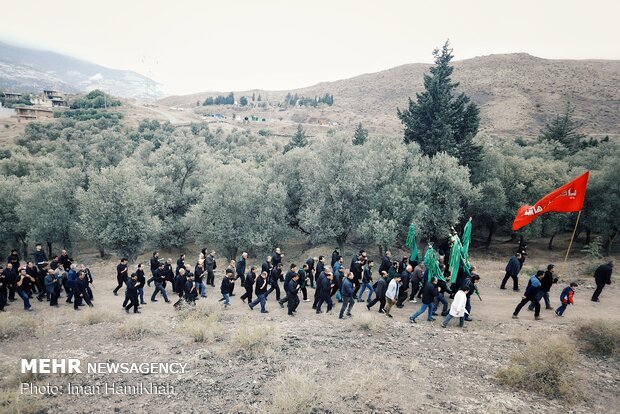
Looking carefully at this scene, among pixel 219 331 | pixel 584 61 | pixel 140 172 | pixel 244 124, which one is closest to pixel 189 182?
pixel 140 172

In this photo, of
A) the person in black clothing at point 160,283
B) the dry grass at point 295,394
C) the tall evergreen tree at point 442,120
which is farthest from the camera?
the tall evergreen tree at point 442,120

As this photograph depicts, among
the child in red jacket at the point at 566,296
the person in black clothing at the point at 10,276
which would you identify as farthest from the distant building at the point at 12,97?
the child in red jacket at the point at 566,296

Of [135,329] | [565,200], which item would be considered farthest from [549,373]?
[135,329]

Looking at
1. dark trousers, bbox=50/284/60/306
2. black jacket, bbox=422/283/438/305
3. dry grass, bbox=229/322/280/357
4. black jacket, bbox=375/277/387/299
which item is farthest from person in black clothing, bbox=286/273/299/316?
dark trousers, bbox=50/284/60/306

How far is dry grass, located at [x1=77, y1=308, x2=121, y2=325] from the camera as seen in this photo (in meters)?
12.4

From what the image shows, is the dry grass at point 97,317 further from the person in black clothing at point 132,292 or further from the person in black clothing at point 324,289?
the person in black clothing at point 324,289

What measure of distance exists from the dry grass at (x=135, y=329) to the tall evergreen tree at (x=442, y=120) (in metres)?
26.4

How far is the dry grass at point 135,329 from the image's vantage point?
11.2 meters

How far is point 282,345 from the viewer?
34.7 feet

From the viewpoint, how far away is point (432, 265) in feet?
45.4

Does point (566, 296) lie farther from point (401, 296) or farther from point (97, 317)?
point (97, 317)

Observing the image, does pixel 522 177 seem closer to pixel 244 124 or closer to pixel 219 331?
pixel 219 331

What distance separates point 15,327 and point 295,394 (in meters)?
10.1

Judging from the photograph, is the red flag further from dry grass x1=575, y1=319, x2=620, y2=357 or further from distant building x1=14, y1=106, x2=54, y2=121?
distant building x1=14, y1=106, x2=54, y2=121
